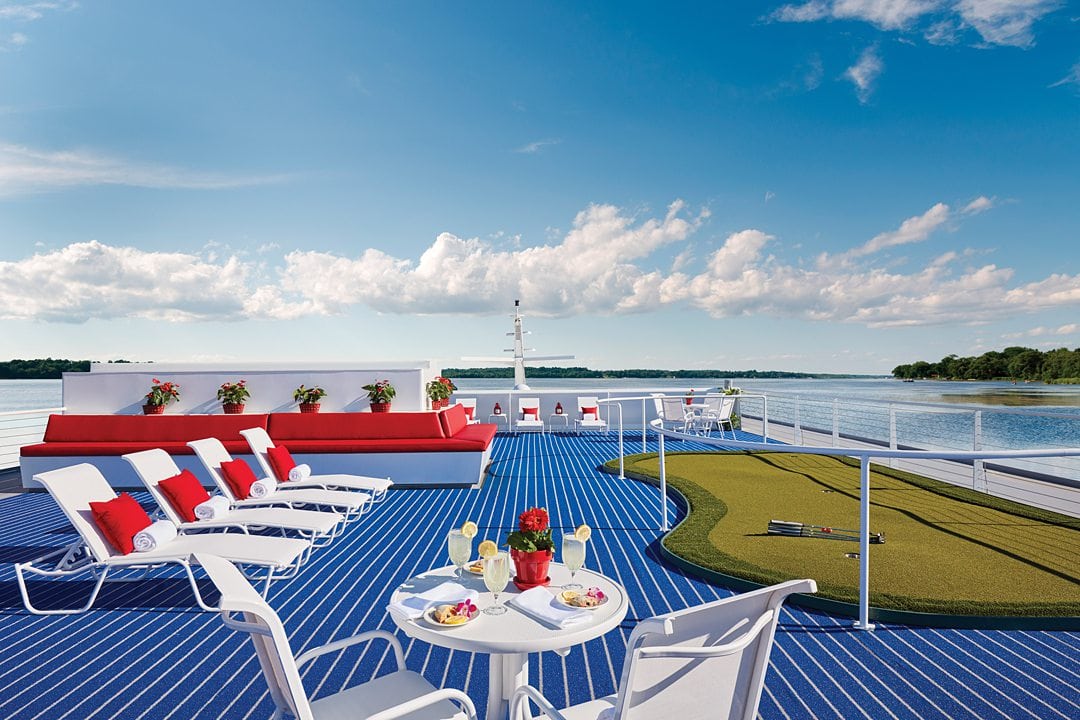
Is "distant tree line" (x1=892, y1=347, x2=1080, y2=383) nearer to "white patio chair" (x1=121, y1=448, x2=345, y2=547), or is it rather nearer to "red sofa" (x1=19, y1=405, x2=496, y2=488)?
"red sofa" (x1=19, y1=405, x2=496, y2=488)

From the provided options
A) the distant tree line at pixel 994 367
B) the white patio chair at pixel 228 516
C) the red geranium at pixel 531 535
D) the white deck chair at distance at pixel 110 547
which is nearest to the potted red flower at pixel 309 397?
the white patio chair at pixel 228 516

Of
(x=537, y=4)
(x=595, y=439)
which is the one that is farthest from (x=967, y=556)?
(x=537, y=4)

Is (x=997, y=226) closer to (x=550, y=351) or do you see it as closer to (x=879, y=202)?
(x=879, y=202)

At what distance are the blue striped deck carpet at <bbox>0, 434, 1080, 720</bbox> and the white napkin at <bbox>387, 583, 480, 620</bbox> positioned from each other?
0.68 m

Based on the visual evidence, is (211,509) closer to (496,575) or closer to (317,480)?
(317,480)

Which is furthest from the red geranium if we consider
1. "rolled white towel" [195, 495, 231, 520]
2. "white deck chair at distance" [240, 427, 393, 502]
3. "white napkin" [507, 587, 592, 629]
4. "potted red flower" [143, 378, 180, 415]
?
"potted red flower" [143, 378, 180, 415]

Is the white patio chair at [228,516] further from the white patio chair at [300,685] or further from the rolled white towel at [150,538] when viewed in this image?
the white patio chair at [300,685]

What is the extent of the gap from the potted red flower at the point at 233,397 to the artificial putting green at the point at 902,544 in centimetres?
579

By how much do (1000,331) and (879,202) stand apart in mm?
8449

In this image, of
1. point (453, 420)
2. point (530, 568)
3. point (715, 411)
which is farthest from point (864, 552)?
point (715, 411)

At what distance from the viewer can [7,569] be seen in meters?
4.65

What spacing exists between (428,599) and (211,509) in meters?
3.34

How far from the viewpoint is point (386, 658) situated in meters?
2.97

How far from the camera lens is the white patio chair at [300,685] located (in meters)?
1.64
